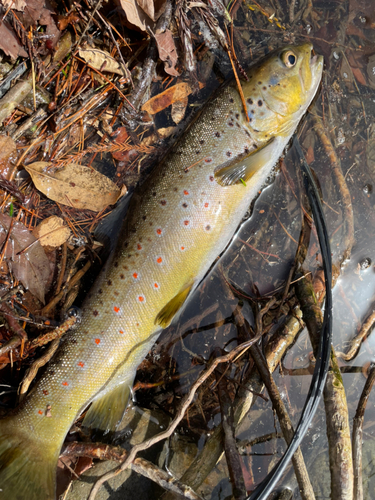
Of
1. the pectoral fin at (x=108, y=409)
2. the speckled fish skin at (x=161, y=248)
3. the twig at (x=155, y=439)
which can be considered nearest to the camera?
the twig at (x=155, y=439)

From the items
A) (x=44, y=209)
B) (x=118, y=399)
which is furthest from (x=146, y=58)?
(x=118, y=399)

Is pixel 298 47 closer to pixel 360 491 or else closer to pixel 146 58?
pixel 146 58

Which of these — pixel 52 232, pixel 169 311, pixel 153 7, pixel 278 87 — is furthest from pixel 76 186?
pixel 278 87

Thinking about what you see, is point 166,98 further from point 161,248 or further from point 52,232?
point 52,232

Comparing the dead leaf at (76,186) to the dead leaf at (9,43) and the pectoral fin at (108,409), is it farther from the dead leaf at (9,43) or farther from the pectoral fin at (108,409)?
the pectoral fin at (108,409)

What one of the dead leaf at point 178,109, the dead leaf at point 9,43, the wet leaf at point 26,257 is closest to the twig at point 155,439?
the wet leaf at point 26,257

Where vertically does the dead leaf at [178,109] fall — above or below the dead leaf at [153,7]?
below

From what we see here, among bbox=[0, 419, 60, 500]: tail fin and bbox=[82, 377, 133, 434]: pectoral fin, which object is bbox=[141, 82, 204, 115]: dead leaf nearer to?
bbox=[82, 377, 133, 434]: pectoral fin
